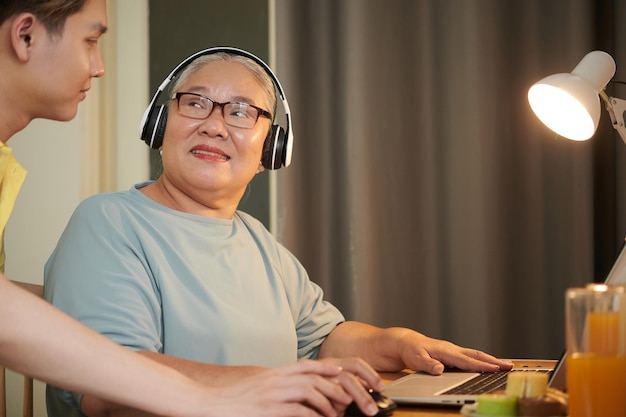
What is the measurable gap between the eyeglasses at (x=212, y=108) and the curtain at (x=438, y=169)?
805 mm

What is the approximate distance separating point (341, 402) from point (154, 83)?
188 cm

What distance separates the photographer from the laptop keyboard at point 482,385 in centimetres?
129

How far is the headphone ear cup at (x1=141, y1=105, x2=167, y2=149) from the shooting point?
1781mm

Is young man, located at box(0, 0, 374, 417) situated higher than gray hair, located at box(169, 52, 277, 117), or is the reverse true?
gray hair, located at box(169, 52, 277, 117)

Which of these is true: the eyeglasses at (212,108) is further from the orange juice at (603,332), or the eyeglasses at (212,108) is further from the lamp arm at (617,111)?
the orange juice at (603,332)

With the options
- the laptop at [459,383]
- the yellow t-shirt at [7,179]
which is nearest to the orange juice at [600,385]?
the laptop at [459,383]

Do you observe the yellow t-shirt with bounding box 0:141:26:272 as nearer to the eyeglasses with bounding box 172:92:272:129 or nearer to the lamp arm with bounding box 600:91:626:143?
the eyeglasses with bounding box 172:92:272:129

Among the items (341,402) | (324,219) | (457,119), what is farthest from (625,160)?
(341,402)

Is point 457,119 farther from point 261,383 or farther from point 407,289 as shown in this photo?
point 261,383

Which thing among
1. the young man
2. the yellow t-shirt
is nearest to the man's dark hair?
the yellow t-shirt

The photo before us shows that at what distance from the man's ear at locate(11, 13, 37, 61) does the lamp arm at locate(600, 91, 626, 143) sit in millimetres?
974

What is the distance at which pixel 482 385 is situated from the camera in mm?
1368

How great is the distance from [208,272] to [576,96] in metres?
0.76

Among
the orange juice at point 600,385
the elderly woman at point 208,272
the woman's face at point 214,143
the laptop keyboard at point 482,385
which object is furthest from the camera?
the woman's face at point 214,143
